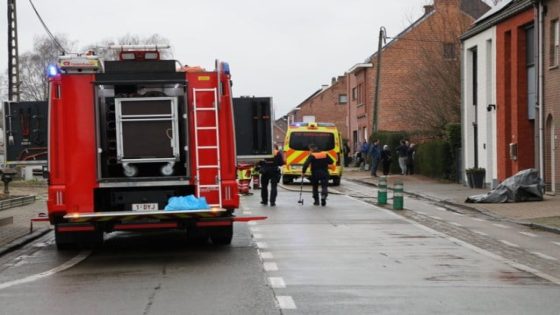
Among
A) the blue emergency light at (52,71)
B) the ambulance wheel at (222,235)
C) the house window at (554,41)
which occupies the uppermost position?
the house window at (554,41)

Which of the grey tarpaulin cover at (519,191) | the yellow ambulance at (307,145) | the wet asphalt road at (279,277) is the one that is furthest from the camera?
the yellow ambulance at (307,145)

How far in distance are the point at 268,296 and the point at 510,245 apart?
6007 mm

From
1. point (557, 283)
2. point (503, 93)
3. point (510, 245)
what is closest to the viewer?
point (557, 283)

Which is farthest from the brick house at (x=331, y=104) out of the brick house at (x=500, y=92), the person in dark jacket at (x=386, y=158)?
the brick house at (x=500, y=92)

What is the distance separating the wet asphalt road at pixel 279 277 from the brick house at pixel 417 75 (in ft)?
76.2

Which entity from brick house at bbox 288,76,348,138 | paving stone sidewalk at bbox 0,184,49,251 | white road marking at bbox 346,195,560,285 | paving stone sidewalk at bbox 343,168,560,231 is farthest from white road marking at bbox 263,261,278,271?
brick house at bbox 288,76,348,138

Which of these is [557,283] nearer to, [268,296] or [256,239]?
[268,296]

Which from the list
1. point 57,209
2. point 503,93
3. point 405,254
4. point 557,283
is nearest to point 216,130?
point 57,209

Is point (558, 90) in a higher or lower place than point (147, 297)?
higher

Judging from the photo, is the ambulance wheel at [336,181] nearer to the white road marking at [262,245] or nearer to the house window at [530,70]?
the house window at [530,70]

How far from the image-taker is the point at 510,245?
12.9m

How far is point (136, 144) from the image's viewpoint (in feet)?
37.1

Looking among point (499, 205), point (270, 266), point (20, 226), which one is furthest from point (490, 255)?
point (20, 226)

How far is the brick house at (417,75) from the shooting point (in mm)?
37094
